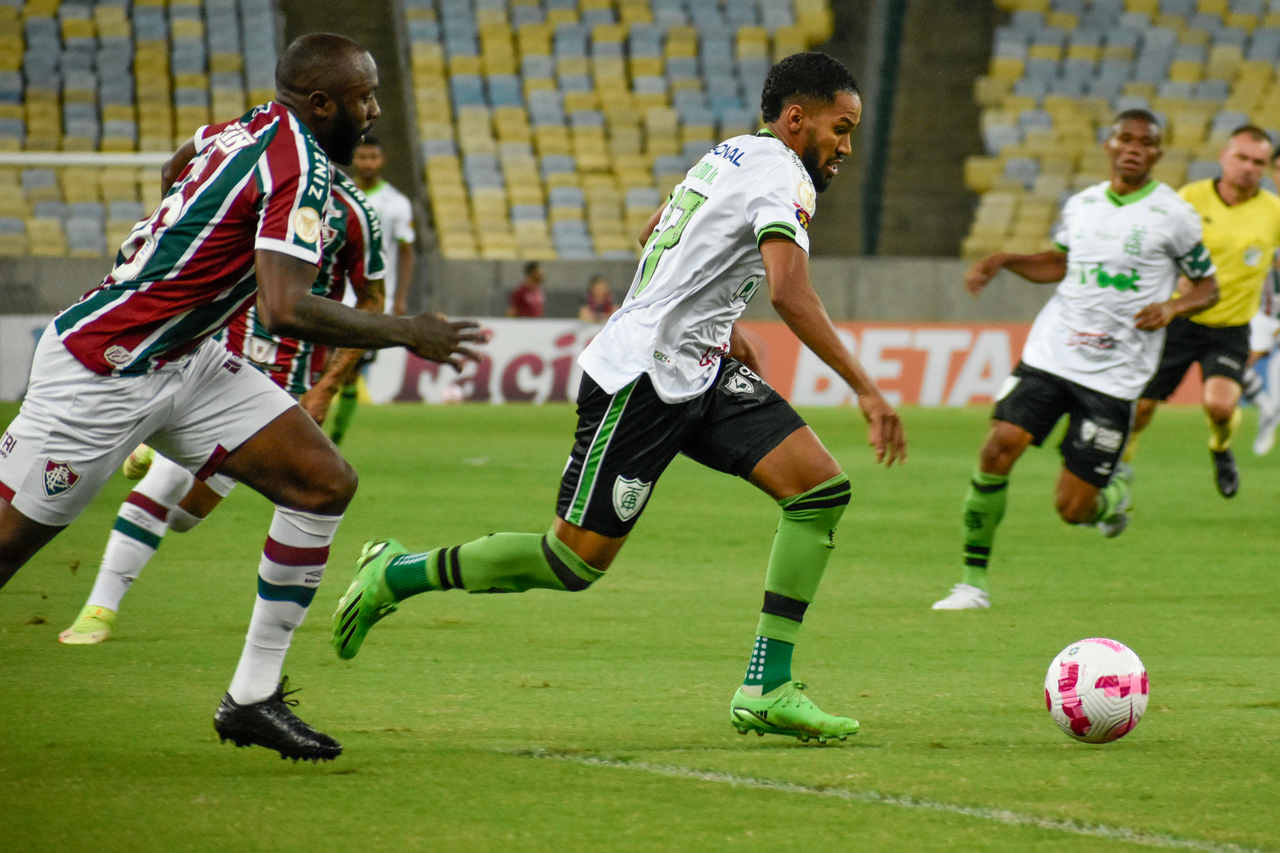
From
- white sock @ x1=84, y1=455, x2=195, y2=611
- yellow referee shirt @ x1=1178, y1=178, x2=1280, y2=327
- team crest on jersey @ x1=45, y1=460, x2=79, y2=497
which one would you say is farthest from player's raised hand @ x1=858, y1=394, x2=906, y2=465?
yellow referee shirt @ x1=1178, y1=178, x2=1280, y2=327

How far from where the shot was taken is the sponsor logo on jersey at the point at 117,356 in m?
4.93

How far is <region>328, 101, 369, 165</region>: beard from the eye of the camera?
502 centimetres

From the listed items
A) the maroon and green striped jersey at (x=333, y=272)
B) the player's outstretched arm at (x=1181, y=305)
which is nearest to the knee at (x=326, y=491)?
the maroon and green striped jersey at (x=333, y=272)

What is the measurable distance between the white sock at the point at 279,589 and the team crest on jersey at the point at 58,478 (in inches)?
22.0

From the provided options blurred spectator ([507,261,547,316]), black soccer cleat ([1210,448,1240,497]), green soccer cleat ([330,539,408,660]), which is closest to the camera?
green soccer cleat ([330,539,408,660])

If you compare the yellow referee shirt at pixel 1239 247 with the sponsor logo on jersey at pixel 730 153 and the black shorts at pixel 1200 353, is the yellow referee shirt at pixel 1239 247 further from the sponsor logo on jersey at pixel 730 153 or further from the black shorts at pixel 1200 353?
the sponsor logo on jersey at pixel 730 153

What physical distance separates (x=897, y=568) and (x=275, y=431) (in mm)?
5269

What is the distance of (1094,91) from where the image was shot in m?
29.1

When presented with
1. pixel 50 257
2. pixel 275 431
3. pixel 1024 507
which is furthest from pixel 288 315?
pixel 50 257

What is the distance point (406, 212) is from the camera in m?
14.3

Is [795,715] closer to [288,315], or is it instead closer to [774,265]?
[774,265]

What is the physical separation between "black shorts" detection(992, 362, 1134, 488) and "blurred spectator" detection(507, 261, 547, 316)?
1467cm

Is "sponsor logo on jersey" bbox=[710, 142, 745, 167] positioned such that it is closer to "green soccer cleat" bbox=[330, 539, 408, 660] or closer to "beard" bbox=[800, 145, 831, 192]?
"beard" bbox=[800, 145, 831, 192]

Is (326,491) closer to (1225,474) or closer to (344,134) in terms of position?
(344,134)
